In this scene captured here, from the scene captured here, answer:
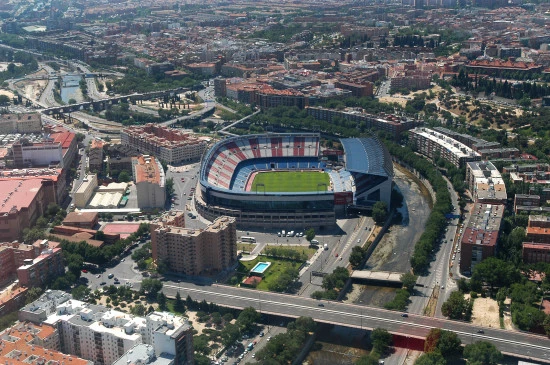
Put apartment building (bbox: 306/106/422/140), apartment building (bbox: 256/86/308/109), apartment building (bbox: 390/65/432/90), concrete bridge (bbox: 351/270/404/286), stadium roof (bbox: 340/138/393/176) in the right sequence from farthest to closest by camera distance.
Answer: apartment building (bbox: 390/65/432/90)
apartment building (bbox: 256/86/308/109)
apartment building (bbox: 306/106/422/140)
stadium roof (bbox: 340/138/393/176)
concrete bridge (bbox: 351/270/404/286)

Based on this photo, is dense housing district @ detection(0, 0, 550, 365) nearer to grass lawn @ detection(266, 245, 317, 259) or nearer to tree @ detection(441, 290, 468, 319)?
tree @ detection(441, 290, 468, 319)

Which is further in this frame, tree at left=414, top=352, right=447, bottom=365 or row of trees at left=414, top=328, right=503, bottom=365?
row of trees at left=414, top=328, right=503, bottom=365

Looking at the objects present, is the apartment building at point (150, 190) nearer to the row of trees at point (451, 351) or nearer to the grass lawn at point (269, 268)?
the grass lawn at point (269, 268)

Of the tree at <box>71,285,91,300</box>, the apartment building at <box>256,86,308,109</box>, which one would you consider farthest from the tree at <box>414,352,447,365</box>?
the apartment building at <box>256,86,308,109</box>

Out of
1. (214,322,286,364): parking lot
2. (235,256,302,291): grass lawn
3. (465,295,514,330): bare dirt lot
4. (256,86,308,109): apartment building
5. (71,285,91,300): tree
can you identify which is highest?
(256,86,308,109): apartment building

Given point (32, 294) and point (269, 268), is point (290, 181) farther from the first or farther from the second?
point (32, 294)

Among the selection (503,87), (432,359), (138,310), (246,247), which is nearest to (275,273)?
(246,247)
